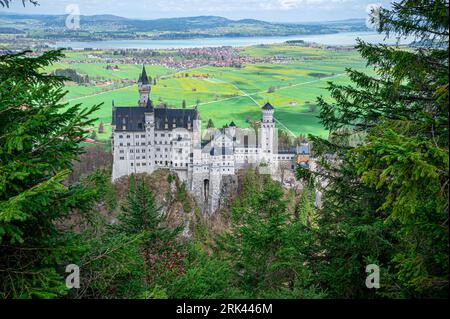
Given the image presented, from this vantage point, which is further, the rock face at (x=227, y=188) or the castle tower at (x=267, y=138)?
the castle tower at (x=267, y=138)

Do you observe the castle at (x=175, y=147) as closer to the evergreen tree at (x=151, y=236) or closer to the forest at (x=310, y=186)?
the evergreen tree at (x=151, y=236)

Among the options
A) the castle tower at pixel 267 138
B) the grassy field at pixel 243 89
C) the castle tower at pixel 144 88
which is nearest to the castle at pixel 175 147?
the castle tower at pixel 144 88

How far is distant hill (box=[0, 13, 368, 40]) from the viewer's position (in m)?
44.4

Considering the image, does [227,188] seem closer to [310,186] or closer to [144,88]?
[144,88]

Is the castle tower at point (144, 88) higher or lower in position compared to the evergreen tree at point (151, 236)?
higher

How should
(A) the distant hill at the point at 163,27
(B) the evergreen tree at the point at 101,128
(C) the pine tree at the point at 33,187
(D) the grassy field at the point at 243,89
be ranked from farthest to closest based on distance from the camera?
1. (D) the grassy field at the point at 243,89
2. (B) the evergreen tree at the point at 101,128
3. (A) the distant hill at the point at 163,27
4. (C) the pine tree at the point at 33,187

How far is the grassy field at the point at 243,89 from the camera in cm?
7512

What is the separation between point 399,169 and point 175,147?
47.4 meters

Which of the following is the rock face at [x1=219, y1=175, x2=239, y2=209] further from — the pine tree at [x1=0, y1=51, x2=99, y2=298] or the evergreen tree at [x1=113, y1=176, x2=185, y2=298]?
the pine tree at [x1=0, y1=51, x2=99, y2=298]

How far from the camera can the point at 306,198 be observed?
4603 centimetres

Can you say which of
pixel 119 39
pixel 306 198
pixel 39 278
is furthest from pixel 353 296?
pixel 119 39

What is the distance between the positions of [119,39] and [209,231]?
1934 inches

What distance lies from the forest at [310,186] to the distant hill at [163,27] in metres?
13.4

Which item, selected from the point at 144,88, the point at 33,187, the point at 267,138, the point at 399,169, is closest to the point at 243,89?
the point at 267,138
